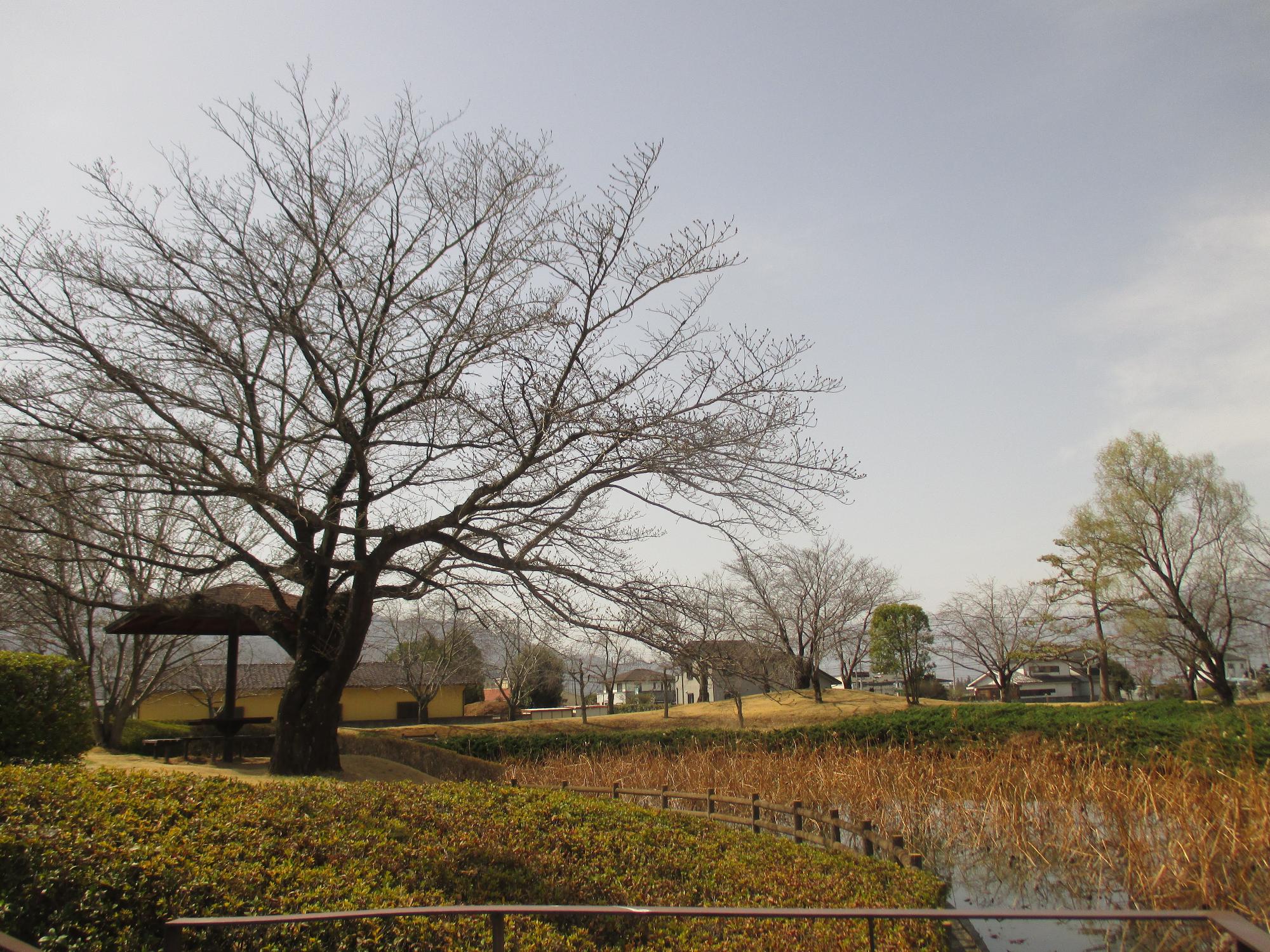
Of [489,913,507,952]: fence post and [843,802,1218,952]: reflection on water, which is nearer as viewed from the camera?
[489,913,507,952]: fence post

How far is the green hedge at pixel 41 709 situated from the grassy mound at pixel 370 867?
3241 millimetres

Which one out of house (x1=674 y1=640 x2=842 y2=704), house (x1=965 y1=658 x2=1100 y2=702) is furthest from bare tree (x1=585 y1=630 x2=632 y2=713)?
house (x1=965 y1=658 x2=1100 y2=702)

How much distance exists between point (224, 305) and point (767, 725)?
2497 centimetres

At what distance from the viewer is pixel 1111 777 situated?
31.0ft

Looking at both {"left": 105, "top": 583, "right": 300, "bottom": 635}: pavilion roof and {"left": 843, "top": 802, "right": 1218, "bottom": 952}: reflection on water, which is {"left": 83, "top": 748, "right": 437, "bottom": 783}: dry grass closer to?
{"left": 105, "top": 583, "right": 300, "bottom": 635}: pavilion roof

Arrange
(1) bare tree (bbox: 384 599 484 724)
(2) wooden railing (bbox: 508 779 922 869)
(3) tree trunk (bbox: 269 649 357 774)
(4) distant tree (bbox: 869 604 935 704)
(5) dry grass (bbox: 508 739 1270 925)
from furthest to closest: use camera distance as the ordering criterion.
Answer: (4) distant tree (bbox: 869 604 935 704) → (1) bare tree (bbox: 384 599 484 724) → (3) tree trunk (bbox: 269 649 357 774) → (2) wooden railing (bbox: 508 779 922 869) → (5) dry grass (bbox: 508 739 1270 925)

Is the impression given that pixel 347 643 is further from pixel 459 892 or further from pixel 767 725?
pixel 767 725

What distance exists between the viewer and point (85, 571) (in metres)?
17.3

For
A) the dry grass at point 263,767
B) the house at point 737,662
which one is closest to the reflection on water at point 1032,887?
the house at point 737,662

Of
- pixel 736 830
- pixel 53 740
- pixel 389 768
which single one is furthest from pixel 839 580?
pixel 53 740

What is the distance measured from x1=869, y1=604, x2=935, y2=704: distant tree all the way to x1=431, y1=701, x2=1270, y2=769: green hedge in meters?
23.0

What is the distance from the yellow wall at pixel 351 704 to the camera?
129ft

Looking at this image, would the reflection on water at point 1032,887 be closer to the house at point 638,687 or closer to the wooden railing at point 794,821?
the wooden railing at point 794,821

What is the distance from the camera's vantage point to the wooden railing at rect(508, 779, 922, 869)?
818 cm
